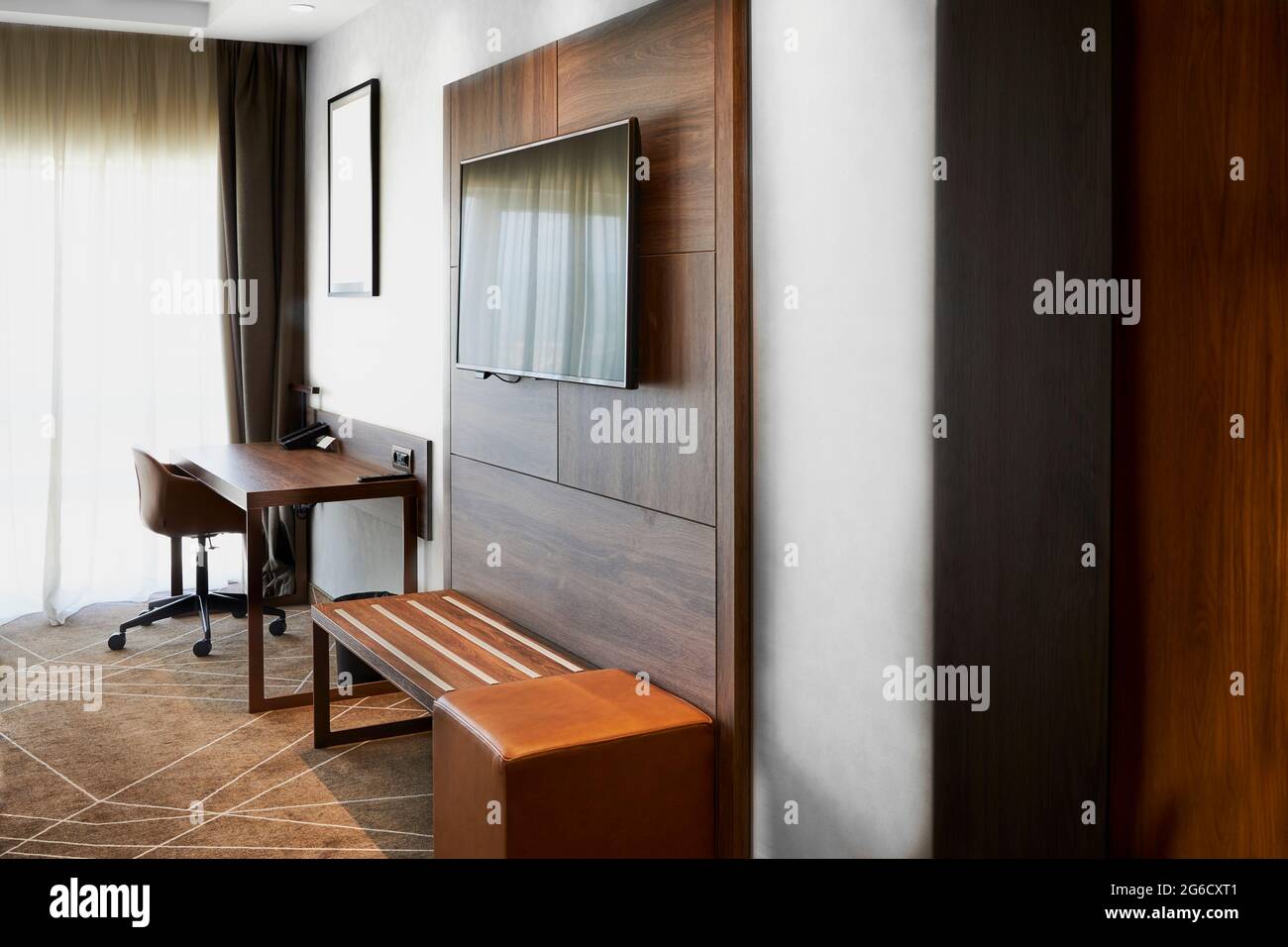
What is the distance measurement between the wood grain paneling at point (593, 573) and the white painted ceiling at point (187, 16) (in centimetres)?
229

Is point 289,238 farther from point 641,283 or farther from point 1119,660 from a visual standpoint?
point 1119,660

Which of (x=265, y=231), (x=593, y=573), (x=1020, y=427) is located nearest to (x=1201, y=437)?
(x=1020, y=427)

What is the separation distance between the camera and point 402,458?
14.3 feet

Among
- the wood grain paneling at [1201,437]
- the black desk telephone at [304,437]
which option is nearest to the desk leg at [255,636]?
the black desk telephone at [304,437]

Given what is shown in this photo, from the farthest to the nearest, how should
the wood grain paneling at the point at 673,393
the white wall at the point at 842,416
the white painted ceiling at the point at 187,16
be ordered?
the white painted ceiling at the point at 187,16 → the wood grain paneling at the point at 673,393 → the white wall at the point at 842,416

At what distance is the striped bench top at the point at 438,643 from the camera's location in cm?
293

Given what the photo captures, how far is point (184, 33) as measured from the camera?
17.2ft

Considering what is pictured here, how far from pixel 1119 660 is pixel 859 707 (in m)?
0.56

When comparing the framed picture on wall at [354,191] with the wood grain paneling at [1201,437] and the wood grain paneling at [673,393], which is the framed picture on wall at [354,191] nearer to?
the wood grain paneling at [673,393]

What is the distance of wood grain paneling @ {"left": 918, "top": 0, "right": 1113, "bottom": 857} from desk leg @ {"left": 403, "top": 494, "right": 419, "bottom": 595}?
102 inches

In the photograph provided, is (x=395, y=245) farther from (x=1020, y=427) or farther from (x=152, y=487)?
(x=1020, y=427)

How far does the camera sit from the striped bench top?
2.93 meters

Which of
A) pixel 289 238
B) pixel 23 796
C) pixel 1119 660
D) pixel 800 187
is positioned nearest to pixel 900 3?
pixel 800 187

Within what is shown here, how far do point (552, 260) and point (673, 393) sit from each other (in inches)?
23.6
